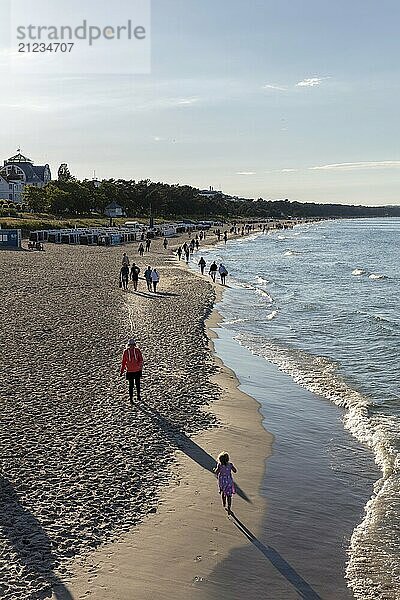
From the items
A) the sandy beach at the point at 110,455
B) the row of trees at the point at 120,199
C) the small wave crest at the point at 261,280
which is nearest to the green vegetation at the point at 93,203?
the row of trees at the point at 120,199

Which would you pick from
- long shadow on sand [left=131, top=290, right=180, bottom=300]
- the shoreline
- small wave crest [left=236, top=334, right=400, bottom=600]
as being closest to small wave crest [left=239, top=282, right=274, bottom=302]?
long shadow on sand [left=131, top=290, right=180, bottom=300]

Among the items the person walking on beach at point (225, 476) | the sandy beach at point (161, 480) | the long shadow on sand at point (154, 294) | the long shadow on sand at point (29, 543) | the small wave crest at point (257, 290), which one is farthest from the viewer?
the small wave crest at point (257, 290)

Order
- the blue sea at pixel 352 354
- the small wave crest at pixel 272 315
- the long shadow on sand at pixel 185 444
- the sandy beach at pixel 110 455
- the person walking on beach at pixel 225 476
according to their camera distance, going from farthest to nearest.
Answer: the small wave crest at pixel 272 315, the long shadow on sand at pixel 185 444, the person walking on beach at pixel 225 476, the blue sea at pixel 352 354, the sandy beach at pixel 110 455

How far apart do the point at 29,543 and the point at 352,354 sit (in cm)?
1430

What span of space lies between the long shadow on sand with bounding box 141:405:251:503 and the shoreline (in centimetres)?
4

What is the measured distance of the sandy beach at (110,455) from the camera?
25.7ft

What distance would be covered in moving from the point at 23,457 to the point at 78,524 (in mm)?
2383

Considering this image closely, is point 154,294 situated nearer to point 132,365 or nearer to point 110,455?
point 132,365

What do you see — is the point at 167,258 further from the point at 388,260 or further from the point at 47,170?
the point at 47,170

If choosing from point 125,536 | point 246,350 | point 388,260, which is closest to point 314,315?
point 246,350

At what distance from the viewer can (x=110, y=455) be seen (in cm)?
1091

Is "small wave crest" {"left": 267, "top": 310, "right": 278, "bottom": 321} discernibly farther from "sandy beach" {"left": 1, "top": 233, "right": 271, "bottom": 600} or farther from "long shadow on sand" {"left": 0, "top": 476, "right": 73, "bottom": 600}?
"long shadow on sand" {"left": 0, "top": 476, "right": 73, "bottom": 600}

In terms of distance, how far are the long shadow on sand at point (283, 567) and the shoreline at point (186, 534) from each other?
0.15 meters

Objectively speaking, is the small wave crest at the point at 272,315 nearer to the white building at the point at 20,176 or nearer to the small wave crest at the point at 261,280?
the small wave crest at the point at 261,280
